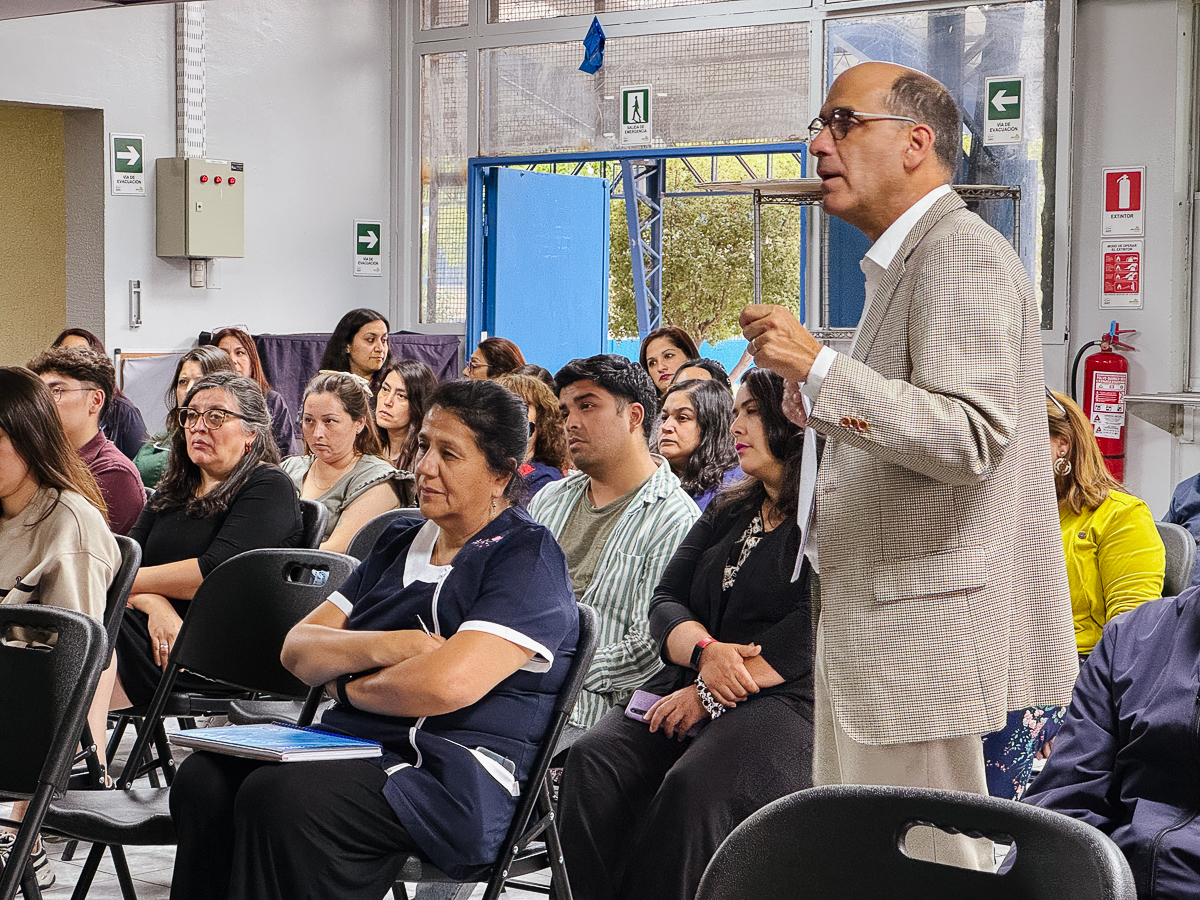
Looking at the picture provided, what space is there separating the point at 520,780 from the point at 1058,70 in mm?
5530

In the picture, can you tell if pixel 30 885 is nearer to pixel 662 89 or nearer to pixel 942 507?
pixel 942 507

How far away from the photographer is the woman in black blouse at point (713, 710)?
2.65m

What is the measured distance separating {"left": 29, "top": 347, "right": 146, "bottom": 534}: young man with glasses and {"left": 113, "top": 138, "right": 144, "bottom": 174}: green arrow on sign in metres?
3.01

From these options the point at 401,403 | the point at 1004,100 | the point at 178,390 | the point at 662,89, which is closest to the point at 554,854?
the point at 401,403

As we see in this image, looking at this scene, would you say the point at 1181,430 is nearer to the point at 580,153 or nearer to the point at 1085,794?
the point at 580,153

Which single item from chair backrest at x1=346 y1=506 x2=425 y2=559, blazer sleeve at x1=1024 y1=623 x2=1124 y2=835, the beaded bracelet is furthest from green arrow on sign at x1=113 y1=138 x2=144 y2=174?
blazer sleeve at x1=1024 y1=623 x2=1124 y2=835

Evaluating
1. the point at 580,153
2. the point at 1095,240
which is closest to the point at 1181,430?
the point at 1095,240

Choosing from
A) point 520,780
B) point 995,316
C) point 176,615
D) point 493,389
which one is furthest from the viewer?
Result: point 176,615

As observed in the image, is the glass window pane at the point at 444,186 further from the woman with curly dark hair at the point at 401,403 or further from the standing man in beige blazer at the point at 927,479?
the standing man in beige blazer at the point at 927,479

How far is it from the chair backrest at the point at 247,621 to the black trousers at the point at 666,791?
0.75m

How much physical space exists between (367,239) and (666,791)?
6.84 metres

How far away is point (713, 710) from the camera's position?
2.88 m

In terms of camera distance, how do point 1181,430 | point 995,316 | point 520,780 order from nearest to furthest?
1. point 995,316
2. point 520,780
3. point 1181,430

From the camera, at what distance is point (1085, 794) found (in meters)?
2.03
